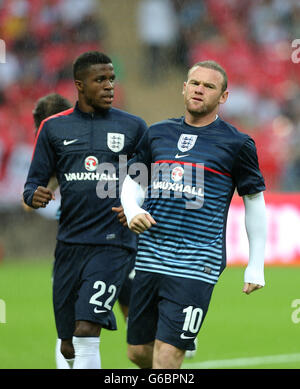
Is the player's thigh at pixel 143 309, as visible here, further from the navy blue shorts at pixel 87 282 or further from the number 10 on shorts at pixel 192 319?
the navy blue shorts at pixel 87 282

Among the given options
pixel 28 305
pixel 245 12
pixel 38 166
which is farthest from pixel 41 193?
pixel 245 12

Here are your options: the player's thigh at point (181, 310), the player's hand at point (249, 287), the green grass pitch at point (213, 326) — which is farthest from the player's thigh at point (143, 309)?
the green grass pitch at point (213, 326)

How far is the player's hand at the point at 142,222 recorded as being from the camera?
4.66 m

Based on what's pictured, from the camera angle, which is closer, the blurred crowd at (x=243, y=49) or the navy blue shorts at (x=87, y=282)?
the navy blue shorts at (x=87, y=282)

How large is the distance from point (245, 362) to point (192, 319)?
108 inches

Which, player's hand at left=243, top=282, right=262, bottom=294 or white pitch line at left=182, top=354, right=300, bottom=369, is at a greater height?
player's hand at left=243, top=282, right=262, bottom=294

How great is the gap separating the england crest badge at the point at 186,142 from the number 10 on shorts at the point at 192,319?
0.90 m

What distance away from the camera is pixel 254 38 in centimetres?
1967

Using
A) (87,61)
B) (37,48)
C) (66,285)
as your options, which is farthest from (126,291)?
(37,48)

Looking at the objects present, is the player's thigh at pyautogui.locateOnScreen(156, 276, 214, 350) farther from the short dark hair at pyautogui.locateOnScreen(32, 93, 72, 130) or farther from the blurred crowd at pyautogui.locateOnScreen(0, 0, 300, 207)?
the blurred crowd at pyautogui.locateOnScreen(0, 0, 300, 207)

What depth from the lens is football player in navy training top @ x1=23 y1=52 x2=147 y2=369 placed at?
5535 mm

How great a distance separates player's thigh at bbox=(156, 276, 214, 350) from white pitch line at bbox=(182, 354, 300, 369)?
2.38m

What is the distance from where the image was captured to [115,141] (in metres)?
5.69

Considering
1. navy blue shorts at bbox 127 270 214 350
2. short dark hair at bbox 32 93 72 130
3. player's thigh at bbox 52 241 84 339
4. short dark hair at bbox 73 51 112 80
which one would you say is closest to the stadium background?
short dark hair at bbox 32 93 72 130
